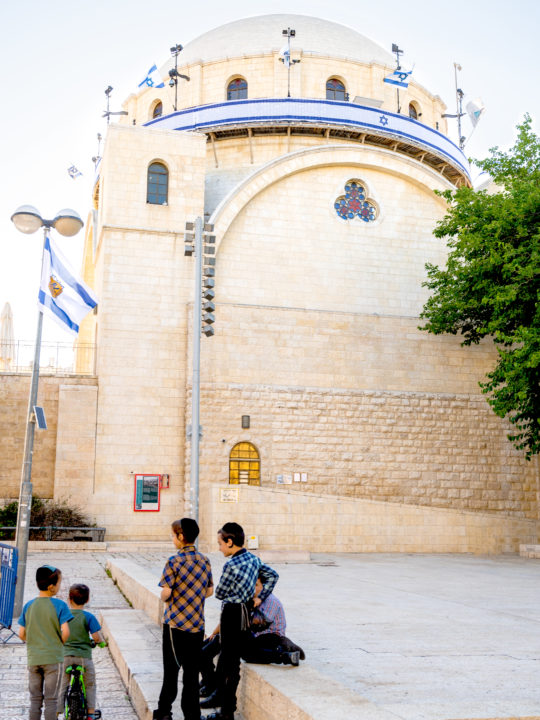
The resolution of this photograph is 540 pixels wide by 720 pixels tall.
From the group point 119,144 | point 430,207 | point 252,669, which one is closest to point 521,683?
point 252,669

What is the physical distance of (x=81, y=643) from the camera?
15.9 feet

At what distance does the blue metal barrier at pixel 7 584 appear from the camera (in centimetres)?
754

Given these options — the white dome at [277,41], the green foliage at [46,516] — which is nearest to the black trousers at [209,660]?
the green foliage at [46,516]

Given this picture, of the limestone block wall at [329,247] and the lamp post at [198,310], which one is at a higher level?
the limestone block wall at [329,247]

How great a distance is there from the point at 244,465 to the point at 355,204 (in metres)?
8.97

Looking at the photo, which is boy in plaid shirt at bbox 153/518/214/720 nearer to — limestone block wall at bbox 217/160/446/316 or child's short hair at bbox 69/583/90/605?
child's short hair at bbox 69/583/90/605

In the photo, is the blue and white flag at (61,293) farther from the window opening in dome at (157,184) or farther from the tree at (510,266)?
the window opening in dome at (157,184)

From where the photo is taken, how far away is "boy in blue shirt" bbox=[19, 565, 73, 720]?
452 centimetres

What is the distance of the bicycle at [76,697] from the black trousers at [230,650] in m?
0.92

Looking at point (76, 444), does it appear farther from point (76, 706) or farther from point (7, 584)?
point (76, 706)

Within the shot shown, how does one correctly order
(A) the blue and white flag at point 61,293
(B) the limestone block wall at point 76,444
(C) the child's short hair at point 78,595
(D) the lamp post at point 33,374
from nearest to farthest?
(C) the child's short hair at point 78,595, (D) the lamp post at point 33,374, (A) the blue and white flag at point 61,293, (B) the limestone block wall at point 76,444

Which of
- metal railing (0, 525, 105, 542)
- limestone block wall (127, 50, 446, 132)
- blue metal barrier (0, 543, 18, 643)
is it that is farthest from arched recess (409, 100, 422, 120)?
blue metal barrier (0, 543, 18, 643)

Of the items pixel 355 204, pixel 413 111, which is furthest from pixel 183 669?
pixel 413 111

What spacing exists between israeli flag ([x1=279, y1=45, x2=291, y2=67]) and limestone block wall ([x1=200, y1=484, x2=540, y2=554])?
596 inches
